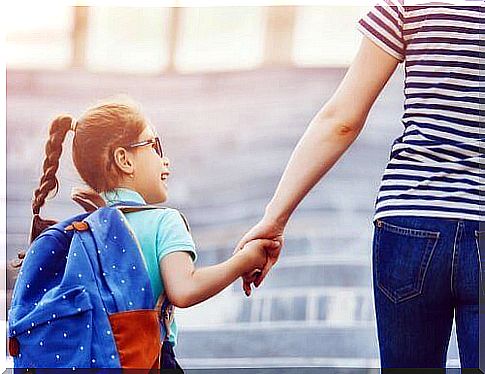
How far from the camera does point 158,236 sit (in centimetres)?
300

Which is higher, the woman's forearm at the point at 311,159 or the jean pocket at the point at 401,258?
the woman's forearm at the point at 311,159

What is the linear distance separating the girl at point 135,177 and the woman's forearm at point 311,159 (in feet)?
0.41

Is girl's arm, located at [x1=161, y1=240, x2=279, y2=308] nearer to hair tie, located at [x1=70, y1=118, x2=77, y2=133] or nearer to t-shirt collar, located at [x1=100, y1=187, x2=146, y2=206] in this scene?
t-shirt collar, located at [x1=100, y1=187, x2=146, y2=206]

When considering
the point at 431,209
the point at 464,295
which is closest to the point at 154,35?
the point at 431,209

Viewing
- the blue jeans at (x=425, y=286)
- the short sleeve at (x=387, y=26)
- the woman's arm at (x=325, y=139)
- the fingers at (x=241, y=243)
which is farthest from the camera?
the fingers at (x=241, y=243)

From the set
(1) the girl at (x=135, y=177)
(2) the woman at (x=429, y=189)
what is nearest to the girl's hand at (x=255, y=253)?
(1) the girl at (x=135, y=177)

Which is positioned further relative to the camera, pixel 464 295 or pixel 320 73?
pixel 320 73

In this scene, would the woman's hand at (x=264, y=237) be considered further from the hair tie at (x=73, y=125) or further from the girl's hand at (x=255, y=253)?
the hair tie at (x=73, y=125)

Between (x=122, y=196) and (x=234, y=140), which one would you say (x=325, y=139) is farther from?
(x=122, y=196)

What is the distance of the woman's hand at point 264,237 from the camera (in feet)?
9.92

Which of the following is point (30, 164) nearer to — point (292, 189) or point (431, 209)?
point (292, 189)

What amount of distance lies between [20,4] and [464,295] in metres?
1.66

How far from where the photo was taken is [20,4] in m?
3.09

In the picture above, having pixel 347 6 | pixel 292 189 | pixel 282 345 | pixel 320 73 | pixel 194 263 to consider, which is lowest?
pixel 282 345
